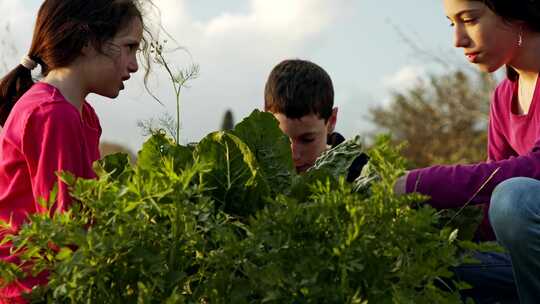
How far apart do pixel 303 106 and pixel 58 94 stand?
4.77ft

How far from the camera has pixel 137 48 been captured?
336cm

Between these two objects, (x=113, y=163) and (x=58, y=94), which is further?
(x=58, y=94)

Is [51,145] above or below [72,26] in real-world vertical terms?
below

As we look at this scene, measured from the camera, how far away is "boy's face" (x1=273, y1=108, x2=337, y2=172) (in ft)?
12.7

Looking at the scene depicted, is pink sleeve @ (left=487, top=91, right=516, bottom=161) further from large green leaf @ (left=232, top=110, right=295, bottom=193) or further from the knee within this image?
large green leaf @ (left=232, top=110, right=295, bottom=193)

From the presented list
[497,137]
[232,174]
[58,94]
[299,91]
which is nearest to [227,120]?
[299,91]

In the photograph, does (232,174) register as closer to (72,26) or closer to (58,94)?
(58,94)

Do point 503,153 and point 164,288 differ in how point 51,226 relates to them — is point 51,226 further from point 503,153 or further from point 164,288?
point 503,153

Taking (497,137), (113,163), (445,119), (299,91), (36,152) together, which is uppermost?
(113,163)

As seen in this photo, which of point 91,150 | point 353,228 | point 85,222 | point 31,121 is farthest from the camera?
point 91,150

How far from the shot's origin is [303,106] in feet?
→ 13.5

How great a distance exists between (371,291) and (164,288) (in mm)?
433

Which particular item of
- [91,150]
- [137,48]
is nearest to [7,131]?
[91,150]

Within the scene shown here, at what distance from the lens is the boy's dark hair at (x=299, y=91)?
13.5ft
